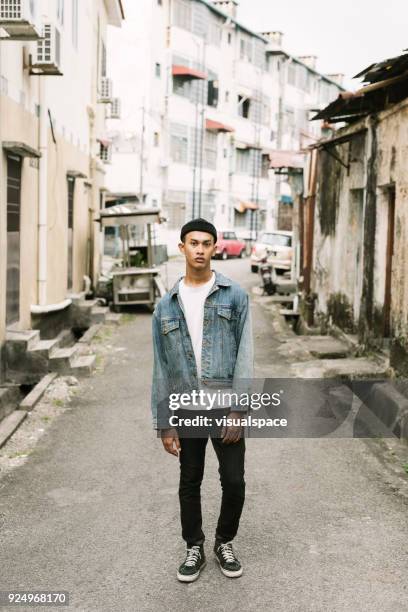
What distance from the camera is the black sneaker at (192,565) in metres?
4.67

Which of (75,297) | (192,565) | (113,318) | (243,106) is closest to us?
(192,565)

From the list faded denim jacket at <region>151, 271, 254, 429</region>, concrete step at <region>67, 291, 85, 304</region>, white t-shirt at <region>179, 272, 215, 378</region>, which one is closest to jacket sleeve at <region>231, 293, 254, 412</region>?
faded denim jacket at <region>151, 271, 254, 429</region>

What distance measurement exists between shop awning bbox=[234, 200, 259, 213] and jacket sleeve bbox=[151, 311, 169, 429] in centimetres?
4553

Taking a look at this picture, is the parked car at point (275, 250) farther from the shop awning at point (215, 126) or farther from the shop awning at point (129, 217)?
the shop awning at point (215, 126)

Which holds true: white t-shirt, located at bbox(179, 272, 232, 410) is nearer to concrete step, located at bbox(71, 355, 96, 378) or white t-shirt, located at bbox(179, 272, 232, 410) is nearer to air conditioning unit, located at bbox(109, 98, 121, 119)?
concrete step, located at bbox(71, 355, 96, 378)

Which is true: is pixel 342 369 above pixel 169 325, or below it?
below

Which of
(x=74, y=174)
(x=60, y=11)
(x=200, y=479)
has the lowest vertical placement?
(x=200, y=479)

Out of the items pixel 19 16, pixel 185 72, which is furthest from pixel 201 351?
pixel 185 72

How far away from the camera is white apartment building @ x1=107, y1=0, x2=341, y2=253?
1483 inches

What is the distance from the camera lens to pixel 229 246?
40.5 m

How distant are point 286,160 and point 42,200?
808cm

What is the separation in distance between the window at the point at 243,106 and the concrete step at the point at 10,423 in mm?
43445

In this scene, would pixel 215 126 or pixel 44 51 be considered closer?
pixel 44 51

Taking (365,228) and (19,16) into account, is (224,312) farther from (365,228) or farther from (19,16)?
(365,228)
